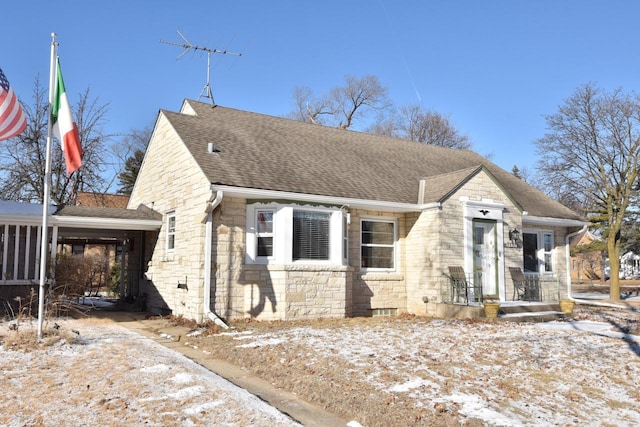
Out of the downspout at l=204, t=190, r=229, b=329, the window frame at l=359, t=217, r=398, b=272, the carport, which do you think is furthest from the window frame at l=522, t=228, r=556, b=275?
the carport

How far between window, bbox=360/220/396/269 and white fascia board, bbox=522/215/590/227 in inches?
168

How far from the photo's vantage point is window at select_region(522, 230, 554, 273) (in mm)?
16219

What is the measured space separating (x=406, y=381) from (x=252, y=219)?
648 centimetres

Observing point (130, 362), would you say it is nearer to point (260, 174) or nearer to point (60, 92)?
point (60, 92)

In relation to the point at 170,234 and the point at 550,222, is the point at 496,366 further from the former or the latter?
the point at 550,222

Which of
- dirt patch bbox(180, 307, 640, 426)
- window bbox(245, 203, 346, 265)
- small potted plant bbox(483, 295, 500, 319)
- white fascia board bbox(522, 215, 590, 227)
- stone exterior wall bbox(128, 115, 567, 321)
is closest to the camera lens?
dirt patch bbox(180, 307, 640, 426)

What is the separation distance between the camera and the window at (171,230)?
43.9 feet

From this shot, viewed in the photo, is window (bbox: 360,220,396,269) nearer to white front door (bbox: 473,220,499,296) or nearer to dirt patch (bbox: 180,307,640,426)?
white front door (bbox: 473,220,499,296)

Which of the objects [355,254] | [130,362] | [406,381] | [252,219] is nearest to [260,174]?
[252,219]

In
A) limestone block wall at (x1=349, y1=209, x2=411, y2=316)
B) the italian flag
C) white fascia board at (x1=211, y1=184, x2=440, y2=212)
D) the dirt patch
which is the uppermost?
the italian flag

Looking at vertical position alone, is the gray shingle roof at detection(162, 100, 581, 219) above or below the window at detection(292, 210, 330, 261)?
above

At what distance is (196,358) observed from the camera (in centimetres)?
793

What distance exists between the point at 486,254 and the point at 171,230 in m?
8.69

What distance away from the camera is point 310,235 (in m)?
12.1
